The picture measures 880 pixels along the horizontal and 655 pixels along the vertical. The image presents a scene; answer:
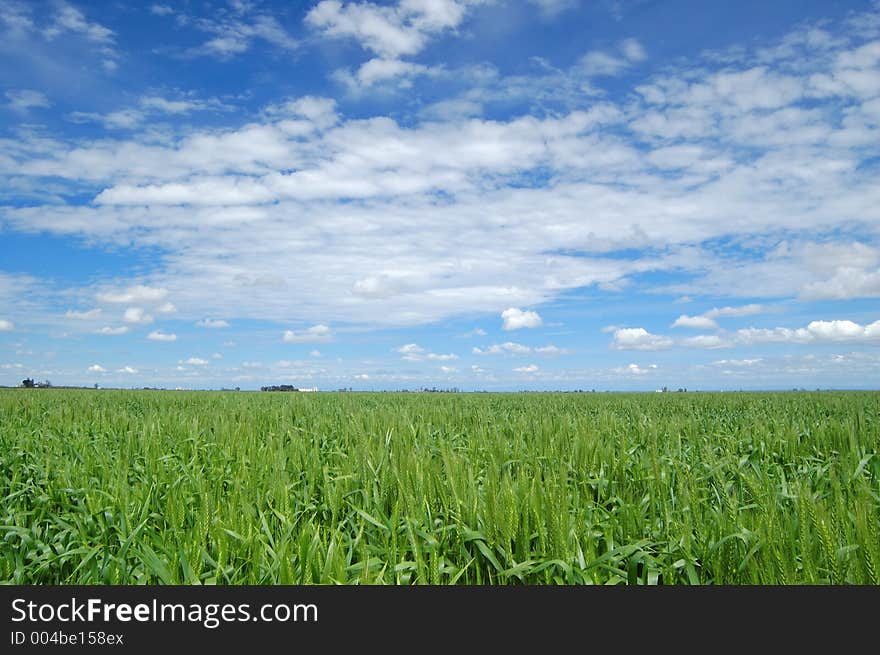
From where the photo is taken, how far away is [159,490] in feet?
16.3

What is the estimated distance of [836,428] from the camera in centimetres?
727

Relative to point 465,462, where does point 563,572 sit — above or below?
below

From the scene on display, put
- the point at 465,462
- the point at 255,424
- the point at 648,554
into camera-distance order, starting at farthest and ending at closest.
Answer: the point at 255,424 → the point at 465,462 → the point at 648,554

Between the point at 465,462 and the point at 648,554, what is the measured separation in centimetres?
198

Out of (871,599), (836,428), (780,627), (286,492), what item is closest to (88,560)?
(286,492)

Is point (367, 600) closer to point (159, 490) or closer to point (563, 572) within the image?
point (563, 572)

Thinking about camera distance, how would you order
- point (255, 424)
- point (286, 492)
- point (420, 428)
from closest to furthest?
point (286, 492)
point (420, 428)
point (255, 424)

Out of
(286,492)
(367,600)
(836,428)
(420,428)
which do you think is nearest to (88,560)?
(286,492)

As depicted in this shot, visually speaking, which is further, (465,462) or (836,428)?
(836,428)

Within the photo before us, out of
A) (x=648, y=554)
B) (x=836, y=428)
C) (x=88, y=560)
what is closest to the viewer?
(x=648, y=554)

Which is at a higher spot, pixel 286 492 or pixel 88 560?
pixel 286 492

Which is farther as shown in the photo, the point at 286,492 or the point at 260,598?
the point at 286,492

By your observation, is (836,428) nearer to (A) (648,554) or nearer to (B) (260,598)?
(A) (648,554)

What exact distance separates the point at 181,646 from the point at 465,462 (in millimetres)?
2843
